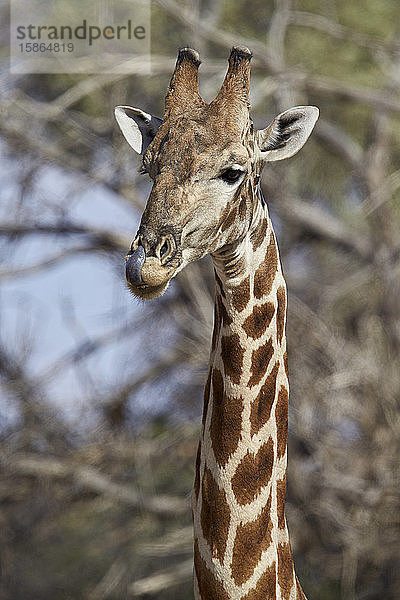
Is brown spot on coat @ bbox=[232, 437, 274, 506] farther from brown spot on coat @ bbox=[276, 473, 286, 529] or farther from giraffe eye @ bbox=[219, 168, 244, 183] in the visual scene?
giraffe eye @ bbox=[219, 168, 244, 183]

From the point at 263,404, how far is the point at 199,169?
73 centimetres

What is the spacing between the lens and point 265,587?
2.62 metres

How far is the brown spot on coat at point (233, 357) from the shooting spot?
2.62 metres

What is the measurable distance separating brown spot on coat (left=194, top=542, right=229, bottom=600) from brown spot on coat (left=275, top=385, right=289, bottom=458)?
39 centimetres

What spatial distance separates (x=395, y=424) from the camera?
22.8ft

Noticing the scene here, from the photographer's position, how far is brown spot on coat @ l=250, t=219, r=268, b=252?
264 centimetres

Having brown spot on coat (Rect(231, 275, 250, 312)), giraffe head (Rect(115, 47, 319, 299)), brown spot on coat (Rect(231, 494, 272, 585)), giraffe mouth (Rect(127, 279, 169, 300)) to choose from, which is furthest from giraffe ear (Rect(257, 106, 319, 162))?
brown spot on coat (Rect(231, 494, 272, 585))

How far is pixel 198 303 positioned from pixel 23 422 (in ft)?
6.09

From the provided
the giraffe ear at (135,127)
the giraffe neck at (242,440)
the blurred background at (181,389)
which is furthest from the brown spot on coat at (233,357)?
the blurred background at (181,389)

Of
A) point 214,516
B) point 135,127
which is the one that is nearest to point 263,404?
point 214,516

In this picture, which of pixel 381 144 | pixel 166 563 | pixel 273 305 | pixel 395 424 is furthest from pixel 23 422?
pixel 273 305

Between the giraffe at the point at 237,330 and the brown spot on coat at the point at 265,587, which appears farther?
the brown spot on coat at the point at 265,587

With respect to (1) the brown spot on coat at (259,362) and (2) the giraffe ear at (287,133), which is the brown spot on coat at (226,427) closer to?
(1) the brown spot on coat at (259,362)

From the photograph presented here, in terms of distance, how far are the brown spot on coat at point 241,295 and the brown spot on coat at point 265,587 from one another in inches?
29.9
